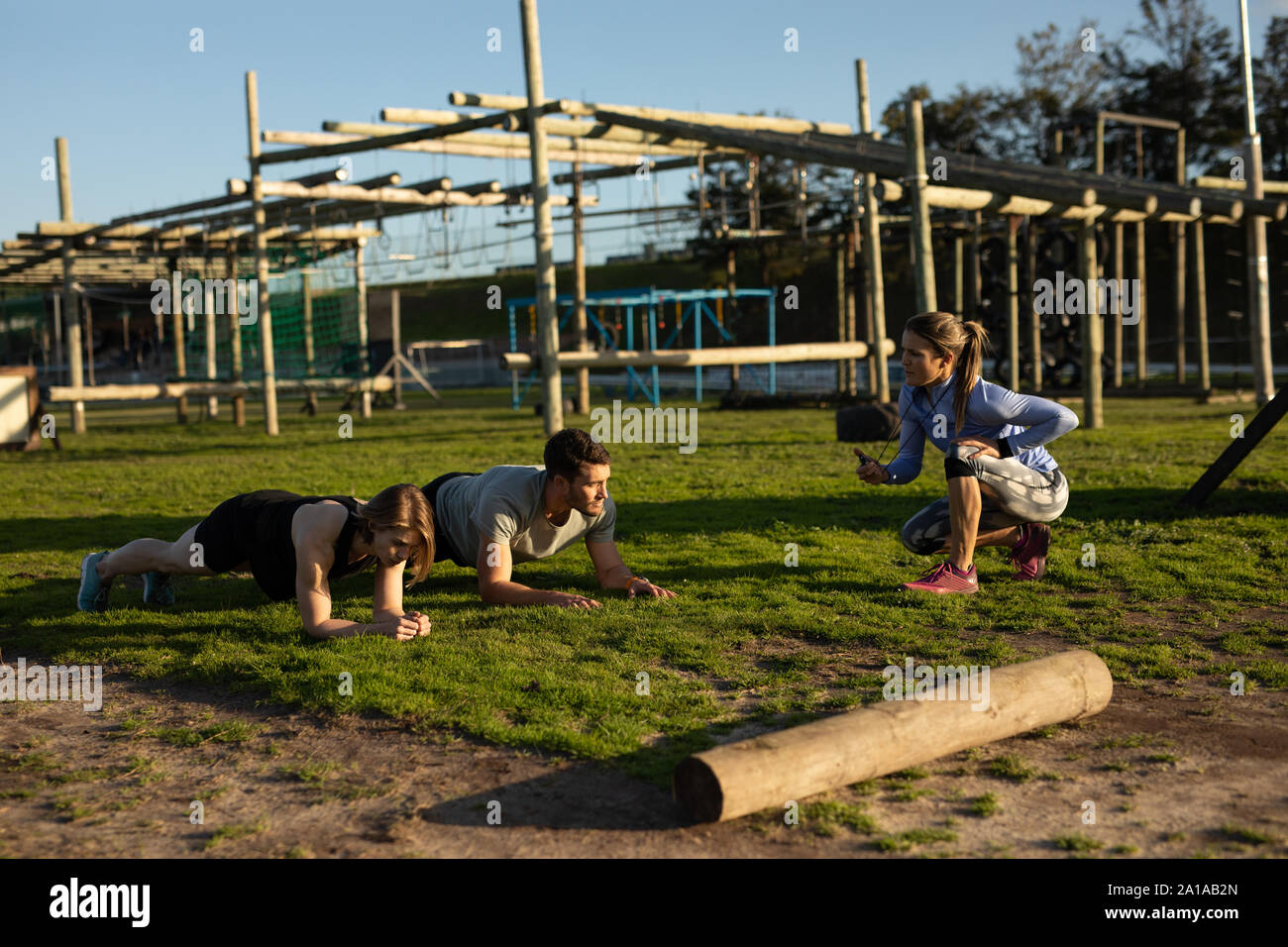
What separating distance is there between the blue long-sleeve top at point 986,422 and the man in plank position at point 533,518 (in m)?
1.81

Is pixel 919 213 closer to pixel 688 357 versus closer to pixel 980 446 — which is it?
pixel 688 357

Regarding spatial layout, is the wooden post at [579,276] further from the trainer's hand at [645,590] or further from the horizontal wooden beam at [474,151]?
the trainer's hand at [645,590]

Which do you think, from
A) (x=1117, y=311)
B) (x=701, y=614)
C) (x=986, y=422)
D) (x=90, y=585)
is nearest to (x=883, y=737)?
(x=701, y=614)

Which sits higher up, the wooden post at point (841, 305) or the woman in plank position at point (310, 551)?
the wooden post at point (841, 305)

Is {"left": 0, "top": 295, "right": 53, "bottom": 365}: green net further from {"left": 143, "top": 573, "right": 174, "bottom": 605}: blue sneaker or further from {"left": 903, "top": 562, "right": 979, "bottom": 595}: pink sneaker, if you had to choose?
{"left": 903, "top": 562, "right": 979, "bottom": 595}: pink sneaker

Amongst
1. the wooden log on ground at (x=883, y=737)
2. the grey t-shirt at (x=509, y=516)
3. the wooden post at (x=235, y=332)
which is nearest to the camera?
the wooden log on ground at (x=883, y=737)

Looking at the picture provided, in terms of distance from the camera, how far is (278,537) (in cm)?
623

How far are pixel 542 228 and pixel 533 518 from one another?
1093 cm

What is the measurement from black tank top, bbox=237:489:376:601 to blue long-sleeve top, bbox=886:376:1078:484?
3.20 m

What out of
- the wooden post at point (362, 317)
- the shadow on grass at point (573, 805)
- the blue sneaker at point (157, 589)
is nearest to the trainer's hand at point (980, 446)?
the shadow on grass at point (573, 805)

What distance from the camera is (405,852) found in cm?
364

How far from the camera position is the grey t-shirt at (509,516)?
6.47m

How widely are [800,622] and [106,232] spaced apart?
66.2 ft

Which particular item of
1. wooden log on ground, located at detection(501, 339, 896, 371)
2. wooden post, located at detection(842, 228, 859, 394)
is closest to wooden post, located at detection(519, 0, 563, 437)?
wooden log on ground, located at detection(501, 339, 896, 371)
